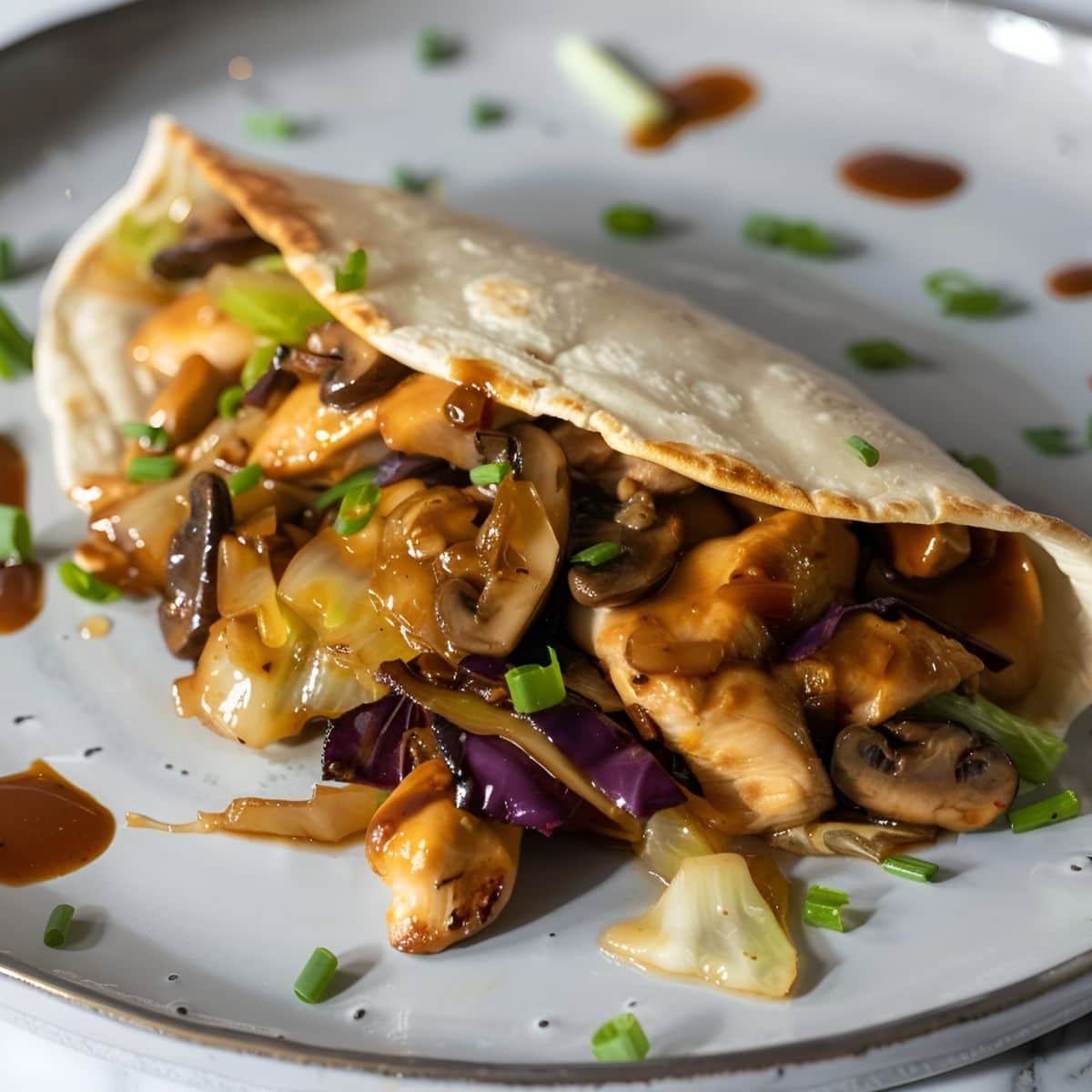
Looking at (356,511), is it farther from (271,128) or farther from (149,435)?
(271,128)

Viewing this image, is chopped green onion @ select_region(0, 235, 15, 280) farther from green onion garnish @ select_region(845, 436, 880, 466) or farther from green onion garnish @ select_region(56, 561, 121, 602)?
green onion garnish @ select_region(845, 436, 880, 466)

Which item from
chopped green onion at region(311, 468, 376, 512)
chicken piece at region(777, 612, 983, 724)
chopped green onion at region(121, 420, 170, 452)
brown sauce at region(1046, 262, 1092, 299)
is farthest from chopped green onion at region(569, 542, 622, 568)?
brown sauce at region(1046, 262, 1092, 299)

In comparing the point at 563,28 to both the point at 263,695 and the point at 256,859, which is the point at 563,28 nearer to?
the point at 263,695

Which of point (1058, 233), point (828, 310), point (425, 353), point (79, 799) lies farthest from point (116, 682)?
point (1058, 233)

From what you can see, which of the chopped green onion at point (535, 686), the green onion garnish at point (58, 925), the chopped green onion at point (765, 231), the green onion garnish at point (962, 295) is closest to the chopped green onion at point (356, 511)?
the chopped green onion at point (535, 686)

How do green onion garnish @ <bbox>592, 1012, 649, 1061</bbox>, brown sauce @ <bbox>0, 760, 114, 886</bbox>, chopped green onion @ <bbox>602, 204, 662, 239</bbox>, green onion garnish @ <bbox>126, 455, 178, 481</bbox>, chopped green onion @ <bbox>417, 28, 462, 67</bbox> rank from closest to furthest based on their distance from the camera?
green onion garnish @ <bbox>592, 1012, 649, 1061</bbox> < brown sauce @ <bbox>0, 760, 114, 886</bbox> < green onion garnish @ <bbox>126, 455, 178, 481</bbox> < chopped green onion @ <bbox>602, 204, 662, 239</bbox> < chopped green onion @ <bbox>417, 28, 462, 67</bbox>

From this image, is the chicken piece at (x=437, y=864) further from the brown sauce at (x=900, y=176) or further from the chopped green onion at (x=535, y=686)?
the brown sauce at (x=900, y=176)

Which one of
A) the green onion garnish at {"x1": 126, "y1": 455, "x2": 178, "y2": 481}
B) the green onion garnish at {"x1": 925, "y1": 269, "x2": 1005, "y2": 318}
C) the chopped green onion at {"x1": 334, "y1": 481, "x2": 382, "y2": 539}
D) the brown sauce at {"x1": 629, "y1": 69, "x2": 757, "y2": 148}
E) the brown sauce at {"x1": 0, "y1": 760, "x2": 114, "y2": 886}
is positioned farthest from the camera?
the brown sauce at {"x1": 629, "y1": 69, "x2": 757, "y2": 148}

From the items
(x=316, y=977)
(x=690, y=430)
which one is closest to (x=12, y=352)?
(x=690, y=430)
